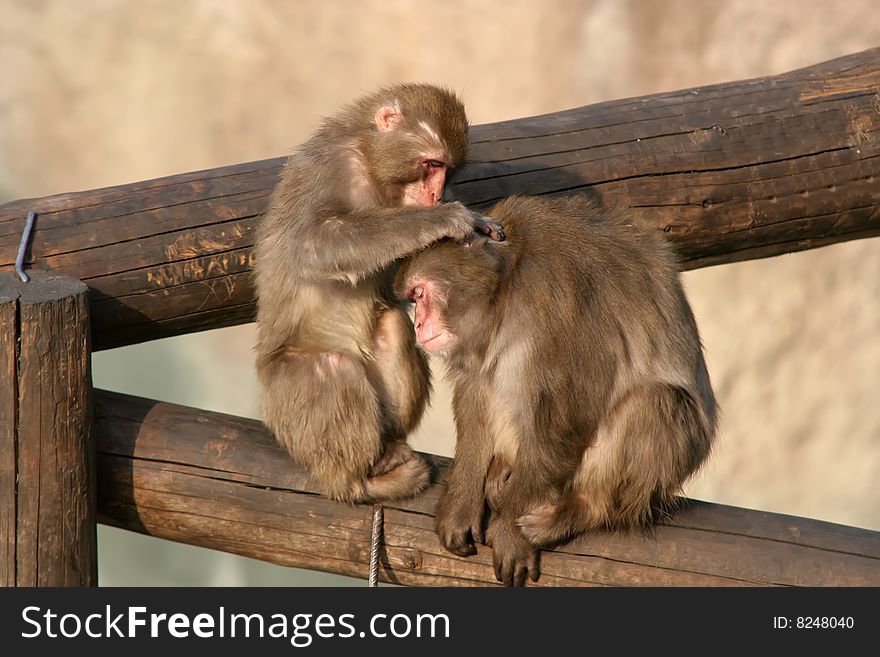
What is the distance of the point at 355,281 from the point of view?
4.16m

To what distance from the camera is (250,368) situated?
10781 millimetres

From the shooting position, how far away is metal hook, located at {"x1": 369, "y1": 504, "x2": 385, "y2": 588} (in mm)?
4027

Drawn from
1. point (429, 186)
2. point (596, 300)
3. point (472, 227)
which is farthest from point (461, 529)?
point (429, 186)

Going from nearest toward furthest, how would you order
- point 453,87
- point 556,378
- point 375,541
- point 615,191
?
point 556,378
point 375,541
point 615,191
point 453,87

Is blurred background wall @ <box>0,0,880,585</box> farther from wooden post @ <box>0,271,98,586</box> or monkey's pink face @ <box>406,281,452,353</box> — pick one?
wooden post @ <box>0,271,98,586</box>

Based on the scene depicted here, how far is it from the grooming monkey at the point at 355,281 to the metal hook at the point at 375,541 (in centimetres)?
8

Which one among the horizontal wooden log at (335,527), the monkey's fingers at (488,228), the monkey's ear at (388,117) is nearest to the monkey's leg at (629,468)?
the horizontal wooden log at (335,527)

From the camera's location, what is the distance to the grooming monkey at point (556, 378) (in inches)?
151

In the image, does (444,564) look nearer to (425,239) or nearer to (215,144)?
(425,239)

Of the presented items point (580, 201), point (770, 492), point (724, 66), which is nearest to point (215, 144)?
point (724, 66)

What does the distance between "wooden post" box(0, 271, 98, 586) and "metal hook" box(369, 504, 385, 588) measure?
102 centimetres

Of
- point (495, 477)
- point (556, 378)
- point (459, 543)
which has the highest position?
point (556, 378)

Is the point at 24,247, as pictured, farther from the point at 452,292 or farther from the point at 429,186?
the point at 452,292

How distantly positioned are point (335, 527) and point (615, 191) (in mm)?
2049
